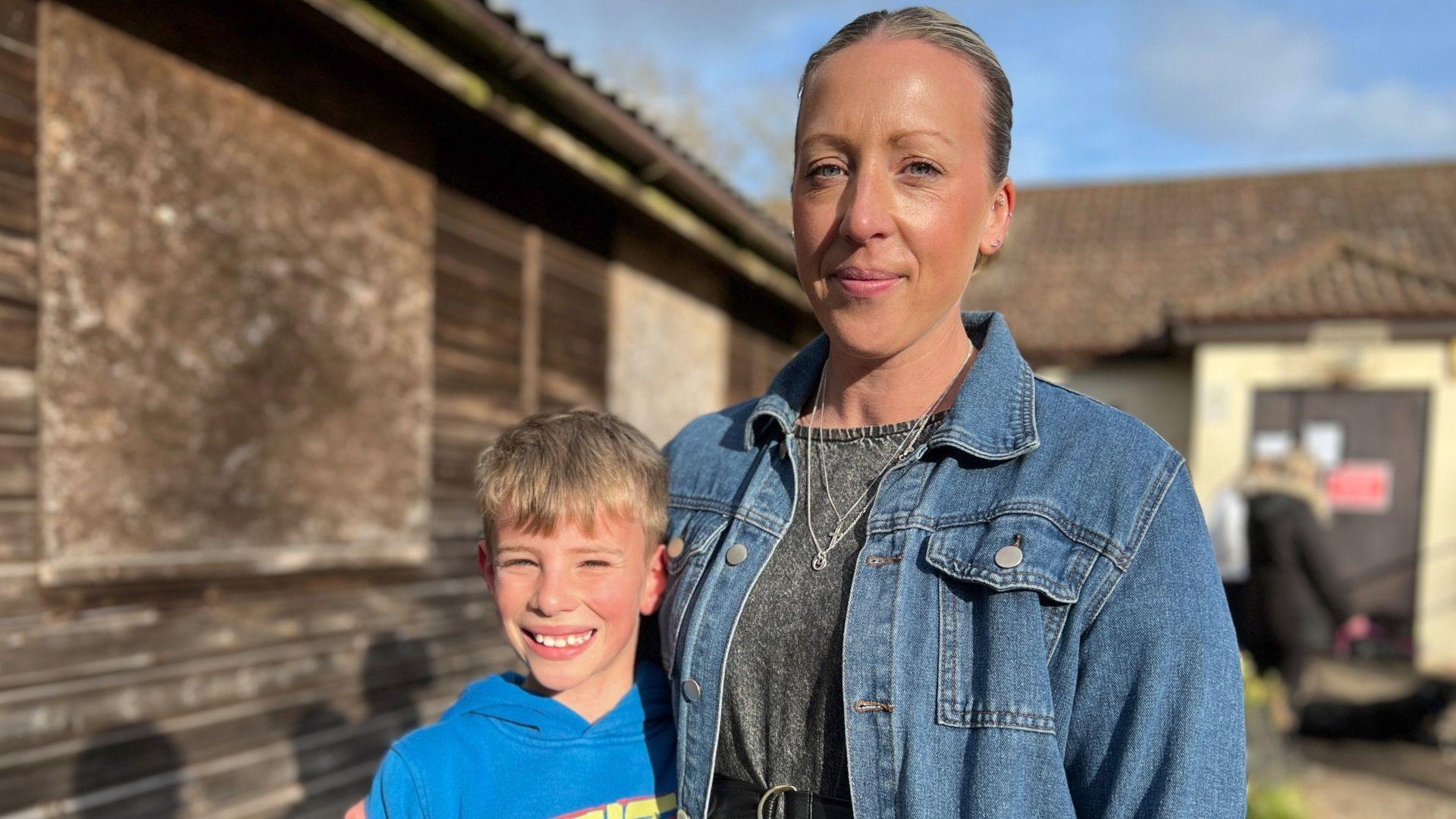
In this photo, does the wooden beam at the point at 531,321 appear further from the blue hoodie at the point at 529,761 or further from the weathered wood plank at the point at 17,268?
the blue hoodie at the point at 529,761

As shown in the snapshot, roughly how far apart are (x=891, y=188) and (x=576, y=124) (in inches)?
123

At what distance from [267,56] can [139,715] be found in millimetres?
2094

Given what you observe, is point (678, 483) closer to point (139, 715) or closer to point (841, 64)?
point (841, 64)

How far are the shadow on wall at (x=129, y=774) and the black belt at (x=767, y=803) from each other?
2.13 m

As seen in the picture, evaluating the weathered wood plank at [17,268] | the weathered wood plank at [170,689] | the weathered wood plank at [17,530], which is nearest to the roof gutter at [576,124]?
the weathered wood plank at [17,268]

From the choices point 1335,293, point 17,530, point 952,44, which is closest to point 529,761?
point 952,44

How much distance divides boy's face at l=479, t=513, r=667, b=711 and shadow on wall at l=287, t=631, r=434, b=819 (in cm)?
223

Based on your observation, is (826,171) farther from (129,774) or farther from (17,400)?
(129,774)

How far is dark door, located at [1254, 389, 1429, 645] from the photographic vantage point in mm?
10992

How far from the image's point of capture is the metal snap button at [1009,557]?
1.27 m

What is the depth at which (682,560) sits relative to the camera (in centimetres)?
174

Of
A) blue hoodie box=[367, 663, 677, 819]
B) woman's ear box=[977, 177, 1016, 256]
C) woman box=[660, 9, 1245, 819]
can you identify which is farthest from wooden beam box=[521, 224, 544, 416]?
woman's ear box=[977, 177, 1016, 256]

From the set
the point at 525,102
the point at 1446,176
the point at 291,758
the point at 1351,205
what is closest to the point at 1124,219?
the point at 1351,205

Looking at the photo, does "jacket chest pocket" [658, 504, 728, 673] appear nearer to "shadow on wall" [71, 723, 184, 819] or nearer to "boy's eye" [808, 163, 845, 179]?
"boy's eye" [808, 163, 845, 179]
